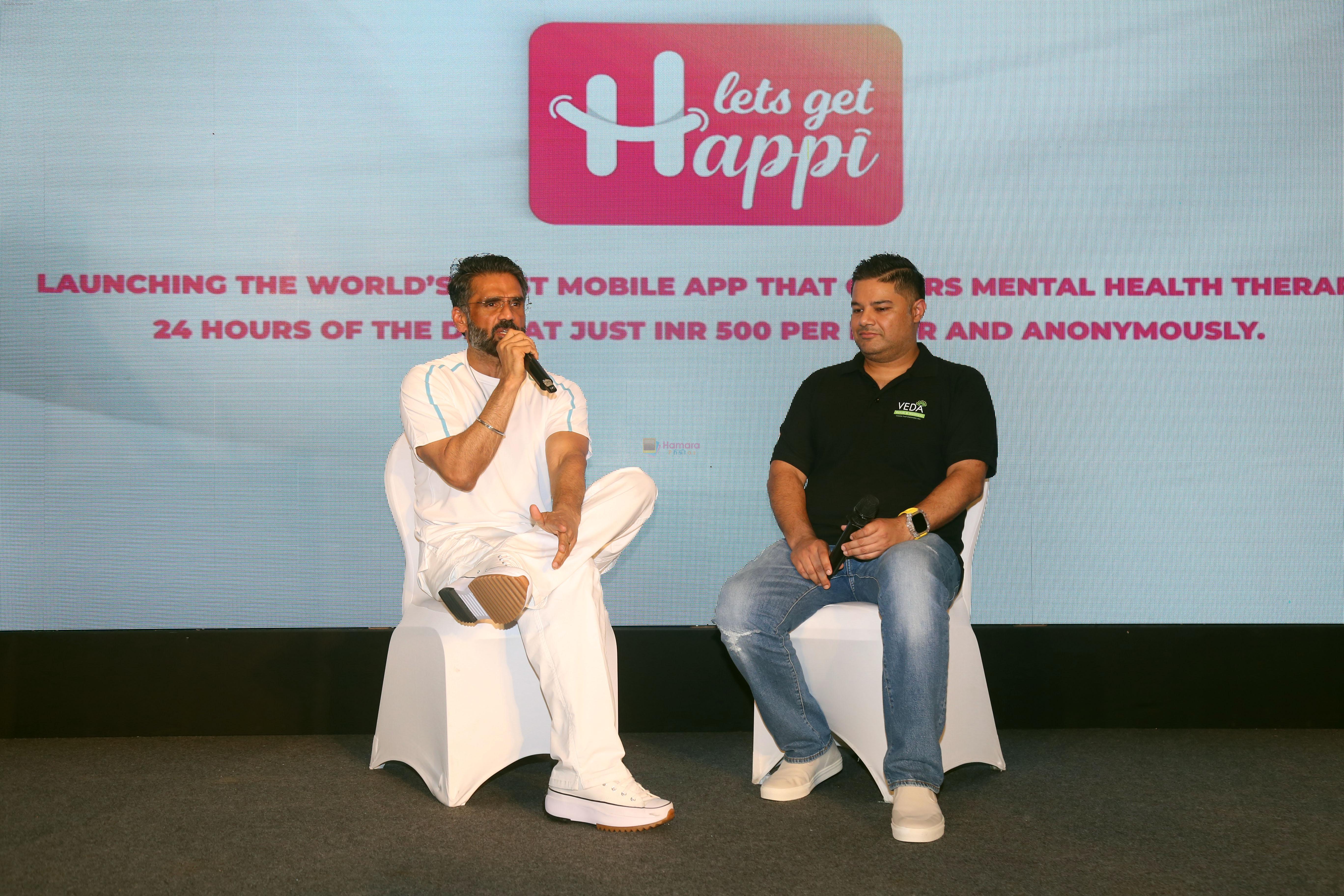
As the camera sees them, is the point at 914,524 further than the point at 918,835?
Yes

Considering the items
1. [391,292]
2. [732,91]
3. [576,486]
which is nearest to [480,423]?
→ [576,486]

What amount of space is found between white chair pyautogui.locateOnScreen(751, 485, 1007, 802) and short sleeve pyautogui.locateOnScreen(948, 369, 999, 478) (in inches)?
4.7

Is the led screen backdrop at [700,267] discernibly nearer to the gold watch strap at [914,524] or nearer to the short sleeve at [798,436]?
the short sleeve at [798,436]

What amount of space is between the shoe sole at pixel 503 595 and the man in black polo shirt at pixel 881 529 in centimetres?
50

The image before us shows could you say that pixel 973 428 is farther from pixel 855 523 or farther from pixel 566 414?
pixel 566 414

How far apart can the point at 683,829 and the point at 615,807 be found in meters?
0.14

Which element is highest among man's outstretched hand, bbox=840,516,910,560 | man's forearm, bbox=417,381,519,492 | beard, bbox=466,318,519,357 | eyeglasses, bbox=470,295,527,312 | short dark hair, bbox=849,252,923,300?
short dark hair, bbox=849,252,923,300

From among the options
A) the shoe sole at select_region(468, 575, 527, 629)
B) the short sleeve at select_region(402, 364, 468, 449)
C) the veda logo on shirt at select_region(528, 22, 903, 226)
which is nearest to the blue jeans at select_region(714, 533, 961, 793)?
the shoe sole at select_region(468, 575, 527, 629)

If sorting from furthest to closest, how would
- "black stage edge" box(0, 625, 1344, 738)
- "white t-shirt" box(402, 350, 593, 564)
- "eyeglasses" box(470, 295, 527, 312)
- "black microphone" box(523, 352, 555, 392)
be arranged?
"black stage edge" box(0, 625, 1344, 738) < "eyeglasses" box(470, 295, 527, 312) < "white t-shirt" box(402, 350, 593, 564) < "black microphone" box(523, 352, 555, 392)

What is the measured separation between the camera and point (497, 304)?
2.32m

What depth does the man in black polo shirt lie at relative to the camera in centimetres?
205

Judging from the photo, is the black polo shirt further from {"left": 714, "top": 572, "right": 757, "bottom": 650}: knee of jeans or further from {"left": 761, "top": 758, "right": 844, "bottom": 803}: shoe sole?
{"left": 761, "top": 758, "right": 844, "bottom": 803}: shoe sole

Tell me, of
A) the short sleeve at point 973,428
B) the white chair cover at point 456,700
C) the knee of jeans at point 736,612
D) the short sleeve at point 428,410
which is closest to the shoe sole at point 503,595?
the white chair cover at point 456,700

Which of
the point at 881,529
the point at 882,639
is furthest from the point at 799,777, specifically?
the point at 881,529
